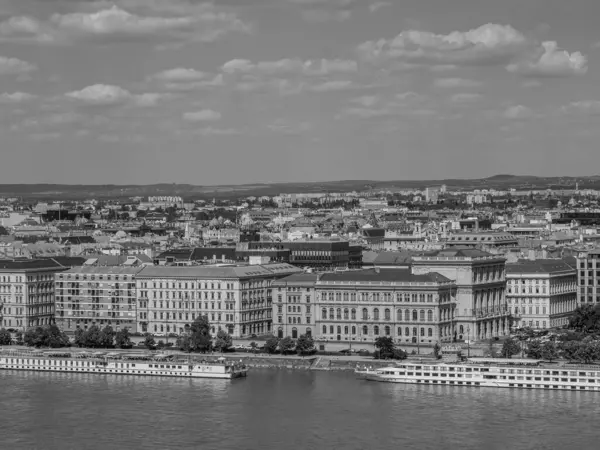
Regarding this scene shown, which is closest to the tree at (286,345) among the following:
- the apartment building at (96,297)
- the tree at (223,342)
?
the tree at (223,342)

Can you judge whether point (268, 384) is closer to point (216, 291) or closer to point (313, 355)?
point (313, 355)

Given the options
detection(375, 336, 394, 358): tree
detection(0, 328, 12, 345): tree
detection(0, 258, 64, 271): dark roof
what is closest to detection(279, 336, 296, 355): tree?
detection(375, 336, 394, 358): tree

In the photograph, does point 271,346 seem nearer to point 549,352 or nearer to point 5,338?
point 549,352

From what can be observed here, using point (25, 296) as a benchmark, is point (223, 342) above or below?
below

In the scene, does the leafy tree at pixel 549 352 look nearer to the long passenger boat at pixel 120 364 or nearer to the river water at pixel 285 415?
the river water at pixel 285 415

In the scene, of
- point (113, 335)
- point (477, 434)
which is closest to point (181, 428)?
point (477, 434)

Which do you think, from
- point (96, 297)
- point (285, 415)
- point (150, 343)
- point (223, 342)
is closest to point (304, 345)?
point (223, 342)

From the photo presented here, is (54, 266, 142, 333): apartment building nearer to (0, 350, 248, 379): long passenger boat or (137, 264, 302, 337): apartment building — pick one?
(137, 264, 302, 337): apartment building
